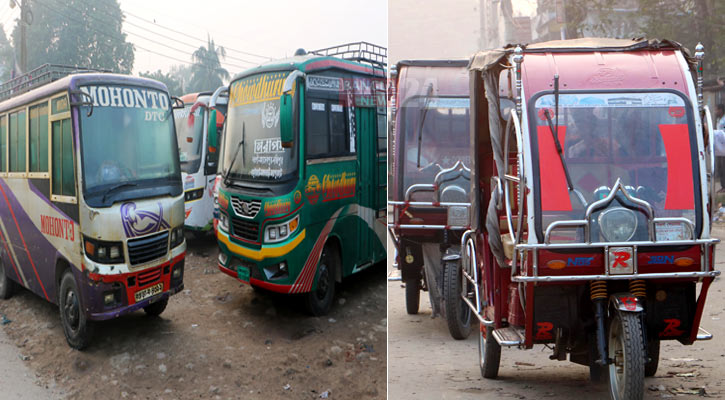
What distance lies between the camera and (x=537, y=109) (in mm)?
3035

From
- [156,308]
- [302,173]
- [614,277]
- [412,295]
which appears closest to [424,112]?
[302,173]

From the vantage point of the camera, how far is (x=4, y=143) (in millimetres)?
4438

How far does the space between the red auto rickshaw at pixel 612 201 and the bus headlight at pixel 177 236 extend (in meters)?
2.18

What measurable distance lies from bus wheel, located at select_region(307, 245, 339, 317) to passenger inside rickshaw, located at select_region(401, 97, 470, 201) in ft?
2.49

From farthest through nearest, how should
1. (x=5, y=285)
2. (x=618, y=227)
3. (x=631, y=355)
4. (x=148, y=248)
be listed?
(x=5, y=285) → (x=148, y=248) → (x=618, y=227) → (x=631, y=355)

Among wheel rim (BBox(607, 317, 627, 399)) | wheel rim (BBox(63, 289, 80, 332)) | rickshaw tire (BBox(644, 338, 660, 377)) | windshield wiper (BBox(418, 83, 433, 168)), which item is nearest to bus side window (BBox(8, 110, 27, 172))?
wheel rim (BBox(63, 289, 80, 332))

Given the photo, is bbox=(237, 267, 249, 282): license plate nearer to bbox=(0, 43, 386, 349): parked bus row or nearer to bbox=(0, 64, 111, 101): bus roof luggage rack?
bbox=(0, 43, 386, 349): parked bus row

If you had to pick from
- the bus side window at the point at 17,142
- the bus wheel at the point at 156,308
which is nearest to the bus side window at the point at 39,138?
the bus side window at the point at 17,142

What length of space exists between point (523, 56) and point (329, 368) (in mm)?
2178

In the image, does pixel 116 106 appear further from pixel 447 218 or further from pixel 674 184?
pixel 674 184

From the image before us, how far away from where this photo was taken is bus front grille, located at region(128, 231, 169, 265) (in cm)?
409

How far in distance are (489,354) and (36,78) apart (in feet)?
10.0

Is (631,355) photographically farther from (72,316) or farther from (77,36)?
(77,36)

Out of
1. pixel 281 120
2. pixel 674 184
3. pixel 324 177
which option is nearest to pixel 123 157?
pixel 281 120
